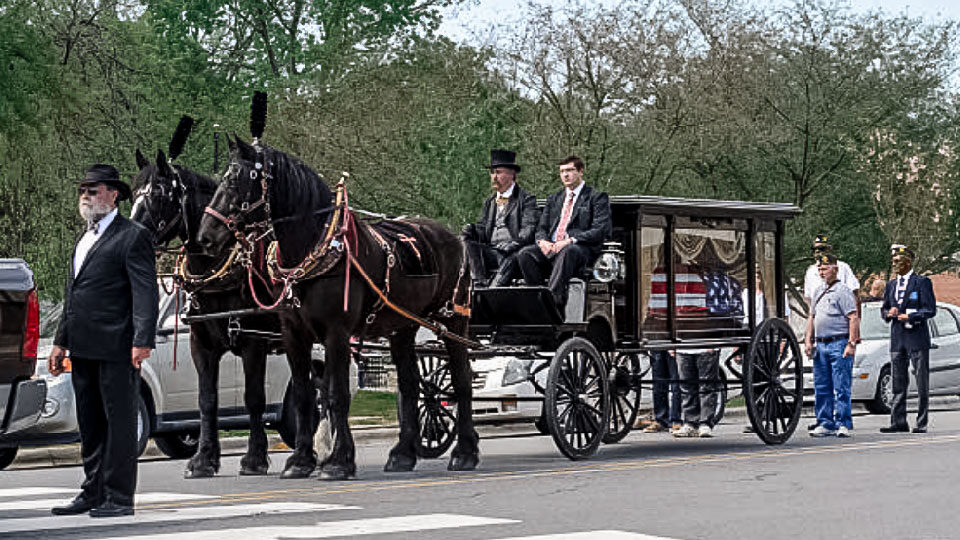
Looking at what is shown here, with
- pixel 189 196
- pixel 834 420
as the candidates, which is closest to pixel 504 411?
pixel 834 420

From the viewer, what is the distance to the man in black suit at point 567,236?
14648 millimetres

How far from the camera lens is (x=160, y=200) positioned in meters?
13.5

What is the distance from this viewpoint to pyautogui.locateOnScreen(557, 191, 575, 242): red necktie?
1499 cm

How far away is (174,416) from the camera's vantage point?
15.9 metres

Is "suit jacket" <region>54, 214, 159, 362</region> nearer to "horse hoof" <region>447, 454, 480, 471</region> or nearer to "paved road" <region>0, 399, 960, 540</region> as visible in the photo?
"paved road" <region>0, 399, 960, 540</region>

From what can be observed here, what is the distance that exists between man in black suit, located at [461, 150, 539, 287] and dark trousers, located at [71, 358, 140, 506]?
17.4ft

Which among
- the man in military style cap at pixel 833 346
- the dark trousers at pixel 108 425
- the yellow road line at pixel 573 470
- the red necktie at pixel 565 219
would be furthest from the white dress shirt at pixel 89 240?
the man in military style cap at pixel 833 346

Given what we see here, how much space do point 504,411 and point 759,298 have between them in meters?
4.60

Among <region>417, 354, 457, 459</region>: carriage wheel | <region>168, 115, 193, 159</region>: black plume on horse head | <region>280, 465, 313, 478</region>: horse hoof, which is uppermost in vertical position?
<region>168, 115, 193, 159</region>: black plume on horse head

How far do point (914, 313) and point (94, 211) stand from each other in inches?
430

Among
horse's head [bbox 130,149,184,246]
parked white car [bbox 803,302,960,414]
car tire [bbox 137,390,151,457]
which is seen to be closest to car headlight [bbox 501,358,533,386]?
parked white car [bbox 803,302,960,414]

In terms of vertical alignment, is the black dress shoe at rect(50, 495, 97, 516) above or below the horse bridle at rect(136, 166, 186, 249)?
below

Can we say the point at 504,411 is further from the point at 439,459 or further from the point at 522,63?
the point at 522,63

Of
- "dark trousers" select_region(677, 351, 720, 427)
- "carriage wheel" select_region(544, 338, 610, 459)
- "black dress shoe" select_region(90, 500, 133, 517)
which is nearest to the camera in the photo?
"black dress shoe" select_region(90, 500, 133, 517)
